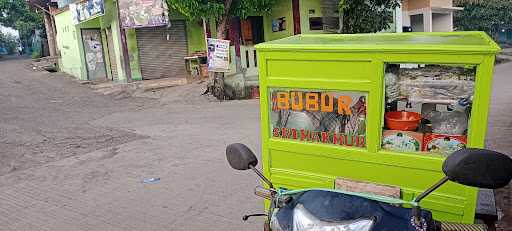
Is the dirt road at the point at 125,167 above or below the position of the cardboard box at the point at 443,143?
below

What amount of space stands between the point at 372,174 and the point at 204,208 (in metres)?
2.77

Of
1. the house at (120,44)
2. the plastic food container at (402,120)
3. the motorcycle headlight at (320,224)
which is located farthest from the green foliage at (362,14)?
the motorcycle headlight at (320,224)

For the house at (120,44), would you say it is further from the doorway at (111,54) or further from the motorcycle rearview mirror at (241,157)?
the motorcycle rearview mirror at (241,157)

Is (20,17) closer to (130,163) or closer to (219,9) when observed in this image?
(219,9)

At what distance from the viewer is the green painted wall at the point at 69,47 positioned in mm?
18250

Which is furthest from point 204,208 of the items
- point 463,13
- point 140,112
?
point 463,13

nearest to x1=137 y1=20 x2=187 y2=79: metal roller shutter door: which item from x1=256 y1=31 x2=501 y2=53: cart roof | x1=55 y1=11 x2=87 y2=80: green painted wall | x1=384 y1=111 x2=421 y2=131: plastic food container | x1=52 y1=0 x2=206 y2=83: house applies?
x1=52 y1=0 x2=206 y2=83: house

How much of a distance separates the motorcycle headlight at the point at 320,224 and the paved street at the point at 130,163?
8.77 feet

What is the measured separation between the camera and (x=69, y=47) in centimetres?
1977

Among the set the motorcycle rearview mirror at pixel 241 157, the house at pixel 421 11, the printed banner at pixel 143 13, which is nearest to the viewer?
the motorcycle rearview mirror at pixel 241 157

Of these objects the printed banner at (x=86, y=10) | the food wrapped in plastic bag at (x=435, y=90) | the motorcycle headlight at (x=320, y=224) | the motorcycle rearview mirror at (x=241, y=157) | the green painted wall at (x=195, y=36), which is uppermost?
the printed banner at (x=86, y=10)

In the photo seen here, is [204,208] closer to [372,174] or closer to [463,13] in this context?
[372,174]

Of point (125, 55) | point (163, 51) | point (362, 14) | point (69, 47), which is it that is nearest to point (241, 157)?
point (362, 14)

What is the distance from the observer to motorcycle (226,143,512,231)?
190 cm
